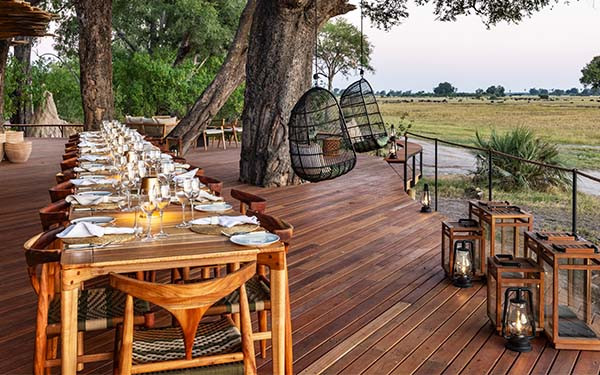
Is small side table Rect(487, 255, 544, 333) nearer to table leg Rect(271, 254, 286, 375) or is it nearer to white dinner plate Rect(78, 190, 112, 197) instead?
table leg Rect(271, 254, 286, 375)

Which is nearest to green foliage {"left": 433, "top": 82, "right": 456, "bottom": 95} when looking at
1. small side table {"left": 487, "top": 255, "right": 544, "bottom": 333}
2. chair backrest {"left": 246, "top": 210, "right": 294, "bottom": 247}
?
small side table {"left": 487, "top": 255, "right": 544, "bottom": 333}

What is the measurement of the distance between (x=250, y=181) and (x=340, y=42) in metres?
17.7

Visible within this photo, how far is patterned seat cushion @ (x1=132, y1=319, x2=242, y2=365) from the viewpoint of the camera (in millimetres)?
2218

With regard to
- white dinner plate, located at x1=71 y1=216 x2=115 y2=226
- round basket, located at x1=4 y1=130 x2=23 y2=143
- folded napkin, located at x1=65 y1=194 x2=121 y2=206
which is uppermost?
round basket, located at x1=4 y1=130 x2=23 y2=143

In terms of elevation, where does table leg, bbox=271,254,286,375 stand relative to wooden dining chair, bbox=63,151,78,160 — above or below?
below

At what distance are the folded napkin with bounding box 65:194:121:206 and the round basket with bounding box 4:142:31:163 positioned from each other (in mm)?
9072

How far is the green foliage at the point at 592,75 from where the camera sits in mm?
21911

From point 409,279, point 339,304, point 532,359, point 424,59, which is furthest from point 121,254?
point 424,59

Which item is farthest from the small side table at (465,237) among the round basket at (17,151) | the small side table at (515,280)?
the round basket at (17,151)

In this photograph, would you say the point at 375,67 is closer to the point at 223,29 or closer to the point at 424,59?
the point at 424,59

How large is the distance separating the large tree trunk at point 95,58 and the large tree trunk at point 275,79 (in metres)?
3.36

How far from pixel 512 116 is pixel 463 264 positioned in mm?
33089

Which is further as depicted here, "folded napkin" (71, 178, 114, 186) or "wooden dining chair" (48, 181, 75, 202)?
"folded napkin" (71, 178, 114, 186)

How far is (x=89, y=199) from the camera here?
348 cm
